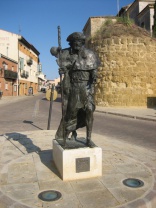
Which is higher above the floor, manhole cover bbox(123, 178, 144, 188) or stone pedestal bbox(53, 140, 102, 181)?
stone pedestal bbox(53, 140, 102, 181)

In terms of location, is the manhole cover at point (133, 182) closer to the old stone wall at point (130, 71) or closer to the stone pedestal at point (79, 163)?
the stone pedestal at point (79, 163)

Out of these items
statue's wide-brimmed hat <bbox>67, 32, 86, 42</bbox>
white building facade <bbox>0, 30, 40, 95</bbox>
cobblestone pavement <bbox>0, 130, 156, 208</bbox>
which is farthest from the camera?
white building facade <bbox>0, 30, 40, 95</bbox>

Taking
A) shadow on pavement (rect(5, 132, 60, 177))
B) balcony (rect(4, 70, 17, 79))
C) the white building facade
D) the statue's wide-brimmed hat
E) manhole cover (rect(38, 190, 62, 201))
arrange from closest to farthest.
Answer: manhole cover (rect(38, 190, 62, 201))
the statue's wide-brimmed hat
shadow on pavement (rect(5, 132, 60, 177))
balcony (rect(4, 70, 17, 79))
the white building facade

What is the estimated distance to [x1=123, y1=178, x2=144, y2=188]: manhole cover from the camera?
354cm

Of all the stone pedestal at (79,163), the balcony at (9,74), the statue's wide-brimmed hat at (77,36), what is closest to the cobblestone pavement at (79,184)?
the stone pedestal at (79,163)

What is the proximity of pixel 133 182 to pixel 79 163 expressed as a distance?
0.89m

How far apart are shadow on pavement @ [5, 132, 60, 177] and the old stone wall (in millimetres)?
10718

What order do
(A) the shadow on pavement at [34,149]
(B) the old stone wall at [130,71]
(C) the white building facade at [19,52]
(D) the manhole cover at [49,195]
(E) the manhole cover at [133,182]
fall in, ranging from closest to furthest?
(D) the manhole cover at [49,195] → (E) the manhole cover at [133,182] → (A) the shadow on pavement at [34,149] → (B) the old stone wall at [130,71] → (C) the white building facade at [19,52]

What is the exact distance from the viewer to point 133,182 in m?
3.64

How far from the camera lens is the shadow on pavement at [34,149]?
4.39 m

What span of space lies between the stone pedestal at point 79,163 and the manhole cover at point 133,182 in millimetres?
469

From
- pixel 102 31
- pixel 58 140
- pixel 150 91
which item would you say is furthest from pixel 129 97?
pixel 58 140

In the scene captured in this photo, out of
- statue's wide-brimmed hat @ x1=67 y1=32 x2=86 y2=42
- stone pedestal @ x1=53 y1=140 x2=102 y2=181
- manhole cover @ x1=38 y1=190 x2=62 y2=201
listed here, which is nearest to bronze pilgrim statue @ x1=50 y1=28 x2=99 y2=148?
statue's wide-brimmed hat @ x1=67 y1=32 x2=86 y2=42

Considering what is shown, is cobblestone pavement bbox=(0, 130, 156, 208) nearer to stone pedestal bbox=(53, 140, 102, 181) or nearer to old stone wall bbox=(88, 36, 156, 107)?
stone pedestal bbox=(53, 140, 102, 181)
